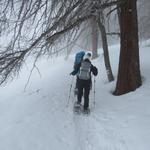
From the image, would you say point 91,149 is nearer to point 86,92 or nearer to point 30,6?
point 86,92

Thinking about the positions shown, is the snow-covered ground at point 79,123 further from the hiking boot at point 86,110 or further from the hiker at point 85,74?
the hiker at point 85,74

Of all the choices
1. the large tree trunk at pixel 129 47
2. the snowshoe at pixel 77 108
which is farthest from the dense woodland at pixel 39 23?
the snowshoe at pixel 77 108

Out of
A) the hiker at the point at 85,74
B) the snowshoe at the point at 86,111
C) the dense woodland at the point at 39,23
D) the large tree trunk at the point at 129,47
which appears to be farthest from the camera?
the large tree trunk at the point at 129,47

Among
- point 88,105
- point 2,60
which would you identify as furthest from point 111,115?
point 2,60

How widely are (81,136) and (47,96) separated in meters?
4.78

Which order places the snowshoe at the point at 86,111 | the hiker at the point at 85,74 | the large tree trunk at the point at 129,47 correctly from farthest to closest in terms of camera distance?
the large tree trunk at the point at 129,47, the hiker at the point at 85,74, the snowshoe at the point at 86,111

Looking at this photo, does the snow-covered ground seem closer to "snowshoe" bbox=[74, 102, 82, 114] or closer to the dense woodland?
"snowshoe" bbox=[74, 102, 82, 114]

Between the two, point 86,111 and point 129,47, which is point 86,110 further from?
point 129,47

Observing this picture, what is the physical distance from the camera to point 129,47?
12.5 metres

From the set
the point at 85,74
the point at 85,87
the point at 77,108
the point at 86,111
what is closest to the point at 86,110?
the point at 86,111

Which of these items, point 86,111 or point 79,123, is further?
point 86,111

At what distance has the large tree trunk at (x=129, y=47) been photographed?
41.0ft

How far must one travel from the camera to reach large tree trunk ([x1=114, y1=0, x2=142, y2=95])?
1248cm

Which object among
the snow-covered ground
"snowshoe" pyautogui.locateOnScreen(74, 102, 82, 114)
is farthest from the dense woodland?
"snowshoe" pyautogui.locateOnScreen(74, 102, 82, 114)
